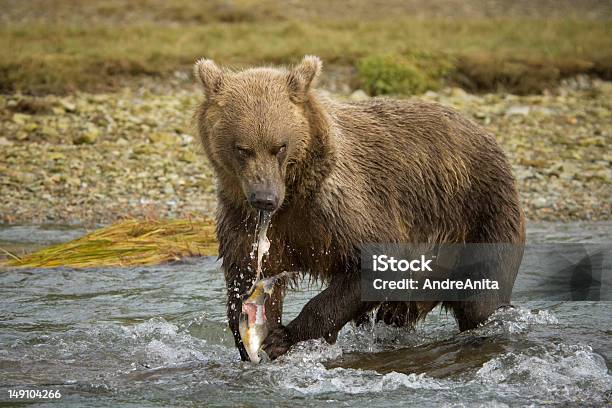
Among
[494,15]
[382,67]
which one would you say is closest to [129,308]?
[382,67]

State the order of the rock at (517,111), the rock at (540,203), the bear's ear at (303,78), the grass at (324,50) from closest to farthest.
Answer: the bear's ear at (303,78) < the rock at (540,203) < the rock at (517,111) < the grass at (324,50)

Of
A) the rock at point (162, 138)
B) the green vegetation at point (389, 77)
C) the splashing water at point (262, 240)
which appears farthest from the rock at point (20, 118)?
the splashing water at point (262, 240)

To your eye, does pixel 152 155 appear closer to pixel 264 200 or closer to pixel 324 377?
pixel 324 377

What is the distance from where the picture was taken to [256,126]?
5547 mm

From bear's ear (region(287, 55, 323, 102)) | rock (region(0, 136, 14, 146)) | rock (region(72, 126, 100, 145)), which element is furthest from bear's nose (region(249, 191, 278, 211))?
rock (region(0, 136, 14, 146))

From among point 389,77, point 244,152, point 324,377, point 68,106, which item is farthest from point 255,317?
point 389,77

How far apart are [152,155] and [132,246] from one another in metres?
3.42

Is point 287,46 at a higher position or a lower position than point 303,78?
lower

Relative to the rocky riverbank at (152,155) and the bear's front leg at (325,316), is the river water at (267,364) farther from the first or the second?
the rocky riverbank at (152,155)

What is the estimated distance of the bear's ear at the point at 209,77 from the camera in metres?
5.88

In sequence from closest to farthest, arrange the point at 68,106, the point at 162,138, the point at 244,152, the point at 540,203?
the point at 244,152
the point at 540,203
the point at 162,138
the point at 68,106

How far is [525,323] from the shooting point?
682 cm

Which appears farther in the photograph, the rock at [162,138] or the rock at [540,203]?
the rock at [162,138]

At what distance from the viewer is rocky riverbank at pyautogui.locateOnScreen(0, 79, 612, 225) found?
11.2 meters
